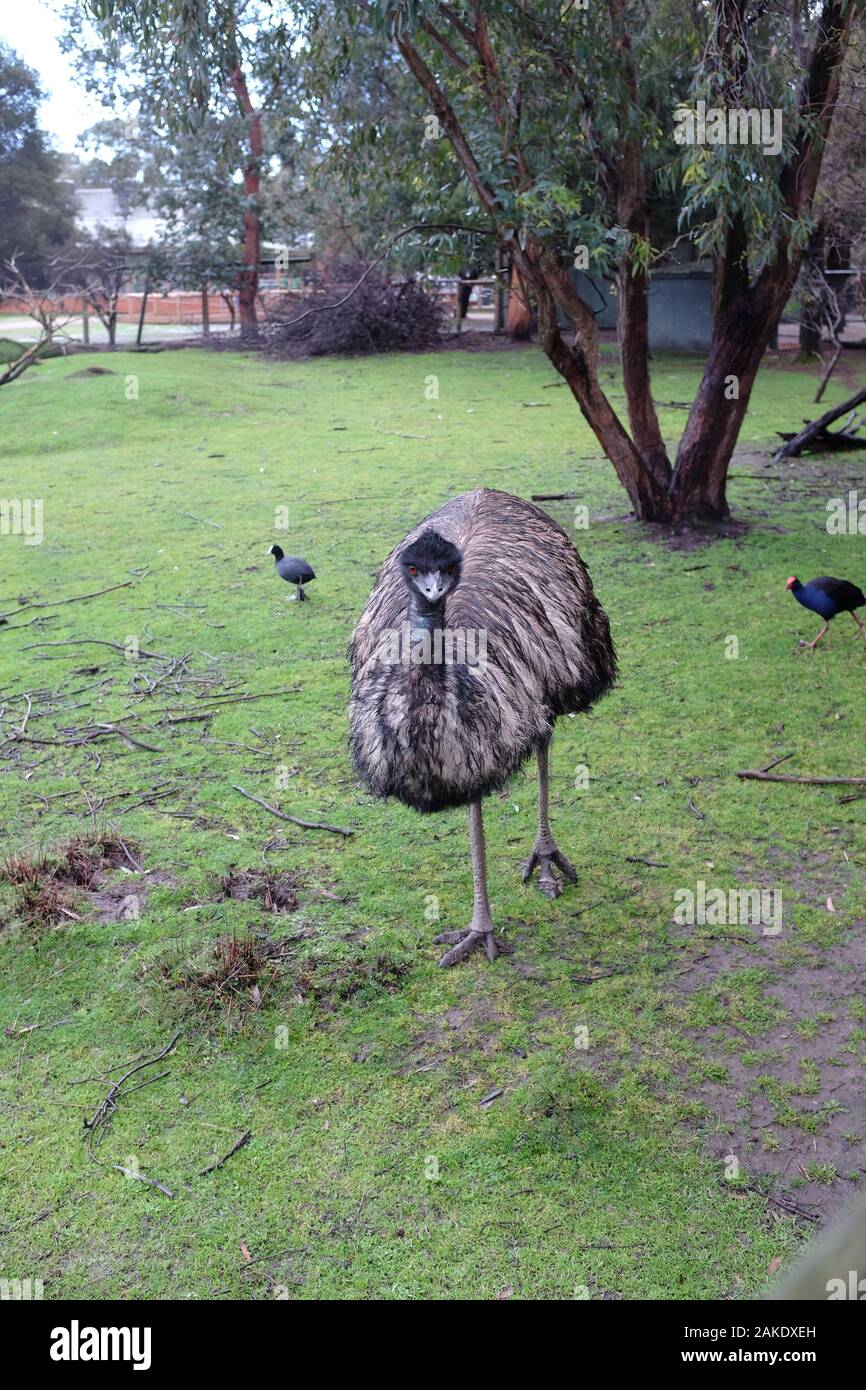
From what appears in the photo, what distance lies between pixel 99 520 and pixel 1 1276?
8.97 metres

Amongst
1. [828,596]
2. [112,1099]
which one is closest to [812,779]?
[828,596]

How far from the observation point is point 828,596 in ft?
24.0

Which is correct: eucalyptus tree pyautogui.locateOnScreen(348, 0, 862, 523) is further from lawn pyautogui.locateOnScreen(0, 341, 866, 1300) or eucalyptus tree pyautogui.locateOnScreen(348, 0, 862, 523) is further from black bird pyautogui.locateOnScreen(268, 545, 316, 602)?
black bird pyautogui.locateOnScreen(268, 545, 316, 602)

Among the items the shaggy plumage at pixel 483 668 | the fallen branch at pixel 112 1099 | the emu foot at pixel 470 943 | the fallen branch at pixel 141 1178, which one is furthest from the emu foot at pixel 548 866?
the fallen branch at pixel 141 1178

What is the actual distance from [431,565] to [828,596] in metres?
4.18

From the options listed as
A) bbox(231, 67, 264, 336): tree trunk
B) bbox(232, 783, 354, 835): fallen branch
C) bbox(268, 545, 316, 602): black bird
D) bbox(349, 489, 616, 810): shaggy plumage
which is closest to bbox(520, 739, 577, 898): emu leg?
bbox(349, 489, 616, 810): shaggy plumage

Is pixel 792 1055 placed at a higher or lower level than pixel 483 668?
lower

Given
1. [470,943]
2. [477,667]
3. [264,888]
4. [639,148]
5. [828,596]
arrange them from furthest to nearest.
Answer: [639,148] < [828,596] < [264,888] < [470,943] < [477,667]

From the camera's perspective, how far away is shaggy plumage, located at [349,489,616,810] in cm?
402

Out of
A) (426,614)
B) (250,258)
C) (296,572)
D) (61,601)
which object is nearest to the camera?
(426,614)

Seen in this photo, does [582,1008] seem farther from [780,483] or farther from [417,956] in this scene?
[780,483]

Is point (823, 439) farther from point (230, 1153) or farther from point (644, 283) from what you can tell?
point (230, 1153)

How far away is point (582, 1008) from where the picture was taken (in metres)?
4.27

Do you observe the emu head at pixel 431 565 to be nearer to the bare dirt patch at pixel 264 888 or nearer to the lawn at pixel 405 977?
the lawn at pixel 405 977
